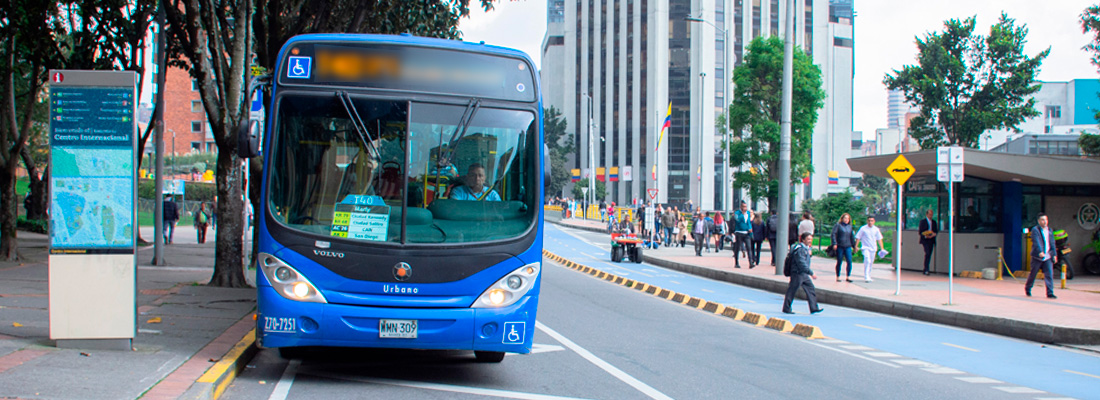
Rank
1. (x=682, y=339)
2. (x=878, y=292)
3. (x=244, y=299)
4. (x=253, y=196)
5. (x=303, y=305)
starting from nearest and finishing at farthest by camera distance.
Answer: (x=303, y=305)
(x=253, y=196)
(x=682, y=339)
(x=244, y=299)
(x=878, y=292)

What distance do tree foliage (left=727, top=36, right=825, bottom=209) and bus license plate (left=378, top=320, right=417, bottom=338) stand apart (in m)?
36.6

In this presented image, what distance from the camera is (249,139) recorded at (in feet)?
23.2

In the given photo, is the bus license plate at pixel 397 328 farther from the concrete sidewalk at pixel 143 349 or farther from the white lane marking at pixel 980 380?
the white lane marking at pixel 980 380

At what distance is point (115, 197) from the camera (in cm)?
740

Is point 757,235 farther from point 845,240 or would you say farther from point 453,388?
point 453,388

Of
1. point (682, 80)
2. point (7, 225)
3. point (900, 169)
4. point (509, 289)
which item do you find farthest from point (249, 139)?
point (682, 80)

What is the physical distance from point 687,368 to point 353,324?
3.54 meters

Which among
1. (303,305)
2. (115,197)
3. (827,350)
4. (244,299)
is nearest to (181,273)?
(244,299)

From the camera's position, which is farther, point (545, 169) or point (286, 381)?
point (545, 169)

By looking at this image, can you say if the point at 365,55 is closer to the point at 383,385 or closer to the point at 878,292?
the point at 383,385

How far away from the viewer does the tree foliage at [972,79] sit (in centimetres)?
4666

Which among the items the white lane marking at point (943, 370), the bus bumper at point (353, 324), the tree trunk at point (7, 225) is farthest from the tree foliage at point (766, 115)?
the bus bumper at point (353, 324)

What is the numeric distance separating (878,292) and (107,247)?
14.1 meters

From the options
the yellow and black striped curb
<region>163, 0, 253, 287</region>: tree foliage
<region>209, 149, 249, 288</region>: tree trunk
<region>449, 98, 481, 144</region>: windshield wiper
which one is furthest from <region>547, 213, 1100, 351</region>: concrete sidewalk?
<region>163, 0, 253, 287</region>: tree foliage
